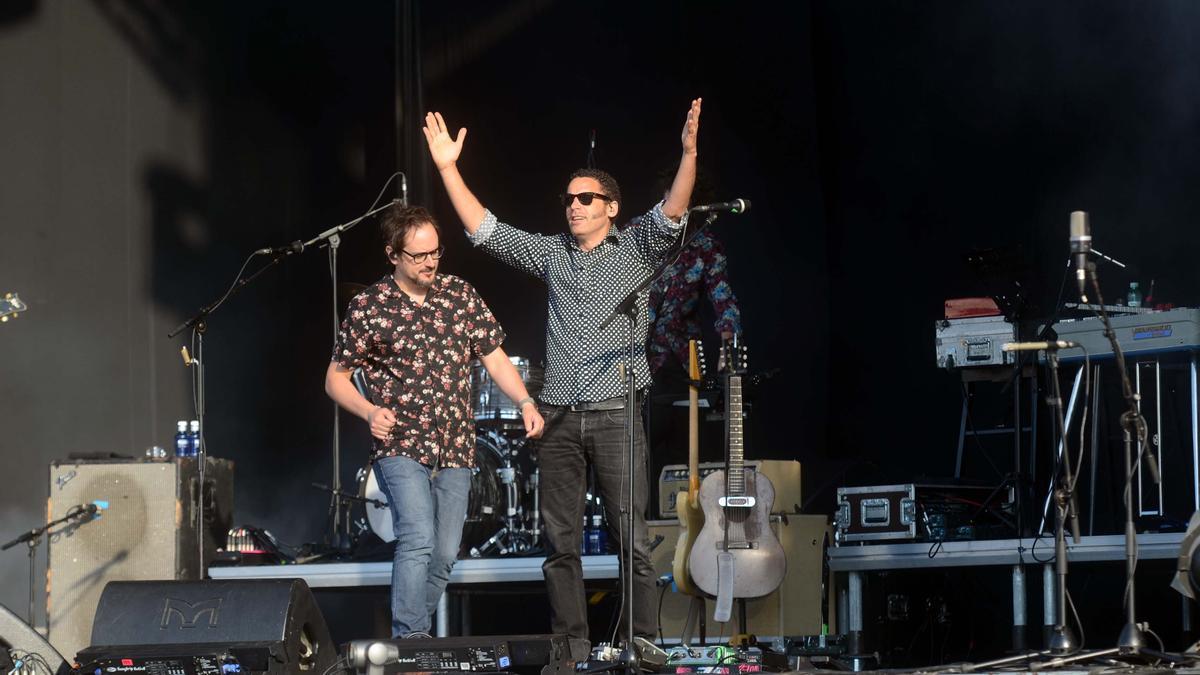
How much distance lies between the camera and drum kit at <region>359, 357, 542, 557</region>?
27.2 ft

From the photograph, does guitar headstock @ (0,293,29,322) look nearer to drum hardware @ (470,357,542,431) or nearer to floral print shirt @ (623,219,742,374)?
drum hardware @ (470,357,542,431)

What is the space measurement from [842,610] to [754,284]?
110 inches

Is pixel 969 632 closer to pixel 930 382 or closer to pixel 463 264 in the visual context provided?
pixel 930 382

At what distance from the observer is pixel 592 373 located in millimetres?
5492

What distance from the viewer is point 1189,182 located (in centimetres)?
741

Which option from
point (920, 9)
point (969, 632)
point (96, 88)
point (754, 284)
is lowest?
point (969, 632)

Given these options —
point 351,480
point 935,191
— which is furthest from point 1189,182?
point 351,480

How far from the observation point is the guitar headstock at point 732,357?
20.2 feet

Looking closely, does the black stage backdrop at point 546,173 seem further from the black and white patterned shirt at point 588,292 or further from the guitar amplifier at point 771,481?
the black and white patterned shirt at point 588,292

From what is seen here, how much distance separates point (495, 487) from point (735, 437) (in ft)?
8.19

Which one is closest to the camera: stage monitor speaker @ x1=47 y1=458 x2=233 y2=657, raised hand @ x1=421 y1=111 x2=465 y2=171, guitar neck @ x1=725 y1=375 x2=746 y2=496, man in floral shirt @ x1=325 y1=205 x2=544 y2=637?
man in floral shirt @ x1=325 y1=205 x2=544 y2=637

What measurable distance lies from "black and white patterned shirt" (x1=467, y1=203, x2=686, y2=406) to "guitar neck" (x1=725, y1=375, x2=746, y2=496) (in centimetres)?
100

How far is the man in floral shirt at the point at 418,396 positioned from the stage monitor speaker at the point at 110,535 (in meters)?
1.92

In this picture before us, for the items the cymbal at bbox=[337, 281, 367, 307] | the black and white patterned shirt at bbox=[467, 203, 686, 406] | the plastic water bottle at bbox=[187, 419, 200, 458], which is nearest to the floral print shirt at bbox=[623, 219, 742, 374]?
the cymbal at bbox=[337, 281, 367, 307]
